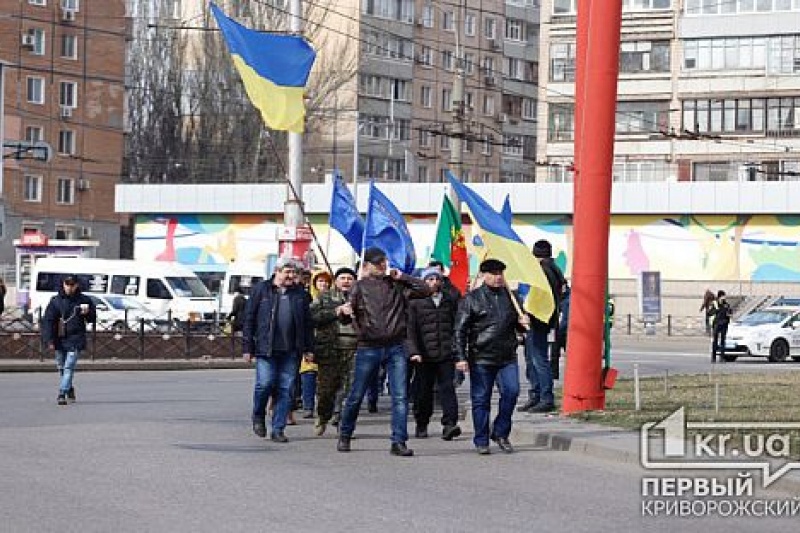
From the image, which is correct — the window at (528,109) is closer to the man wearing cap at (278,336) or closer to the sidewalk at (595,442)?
the sidewalk at (595,442)

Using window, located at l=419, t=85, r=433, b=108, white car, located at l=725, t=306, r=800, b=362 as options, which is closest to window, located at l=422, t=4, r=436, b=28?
window, located at l=419, t=85, r=433, b=108

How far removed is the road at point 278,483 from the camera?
1124 centimetres

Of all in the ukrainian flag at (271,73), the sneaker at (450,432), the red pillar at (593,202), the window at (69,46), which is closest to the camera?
the sneaker at (450,432)

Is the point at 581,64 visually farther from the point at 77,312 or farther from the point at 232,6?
the point at 232,6

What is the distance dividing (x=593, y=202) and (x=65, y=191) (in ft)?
216

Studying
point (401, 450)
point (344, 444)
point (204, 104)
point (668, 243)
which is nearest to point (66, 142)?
point (204, 104)

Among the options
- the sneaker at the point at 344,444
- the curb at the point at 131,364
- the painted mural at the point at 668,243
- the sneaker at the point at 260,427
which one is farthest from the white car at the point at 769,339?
the sneaker at the point at 344,444

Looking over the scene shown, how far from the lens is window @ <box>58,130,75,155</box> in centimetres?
8162

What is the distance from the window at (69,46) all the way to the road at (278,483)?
2503 inches

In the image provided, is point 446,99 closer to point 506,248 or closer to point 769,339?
point 769,339

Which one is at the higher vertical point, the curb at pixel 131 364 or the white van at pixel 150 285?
the white van at pixel 150 285

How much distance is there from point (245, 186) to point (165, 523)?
187 feet

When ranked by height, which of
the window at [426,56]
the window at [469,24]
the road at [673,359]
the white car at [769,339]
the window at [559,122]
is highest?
the window at [469,24]

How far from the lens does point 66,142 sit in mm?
82062
